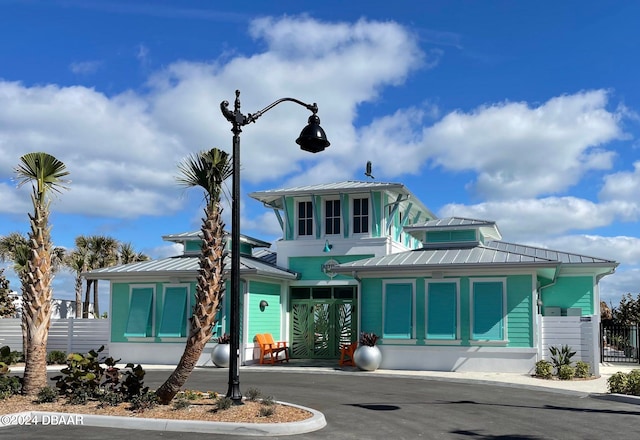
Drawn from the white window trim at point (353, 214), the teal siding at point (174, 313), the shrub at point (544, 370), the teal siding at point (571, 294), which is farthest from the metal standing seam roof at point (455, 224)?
the teal siding at point (174, 313)

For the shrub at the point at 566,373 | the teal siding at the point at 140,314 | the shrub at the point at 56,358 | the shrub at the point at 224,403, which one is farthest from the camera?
the teal siding at the point at 140,314

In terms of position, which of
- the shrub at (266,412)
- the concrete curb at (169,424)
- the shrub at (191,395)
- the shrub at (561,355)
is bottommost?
the concrete curb at (169,424)

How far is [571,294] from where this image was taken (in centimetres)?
2462

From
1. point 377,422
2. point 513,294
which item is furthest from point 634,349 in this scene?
point 377,422

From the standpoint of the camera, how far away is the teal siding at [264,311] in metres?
22.5

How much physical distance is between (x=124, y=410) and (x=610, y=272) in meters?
19.6

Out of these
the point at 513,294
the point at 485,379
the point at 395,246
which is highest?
the point at 395,246

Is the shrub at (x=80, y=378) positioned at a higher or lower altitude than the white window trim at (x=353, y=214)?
lower

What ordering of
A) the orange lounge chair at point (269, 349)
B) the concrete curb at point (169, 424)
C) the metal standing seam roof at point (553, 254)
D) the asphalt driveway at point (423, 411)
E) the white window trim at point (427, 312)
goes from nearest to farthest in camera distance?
the concrete curb at point (169, 424)
the asphalt driveway at point (423, 411)
the white window trim at point (427, 312)
the orange lounge chair at point (269, 349)
the metal standing seam roof at point (553, 254)

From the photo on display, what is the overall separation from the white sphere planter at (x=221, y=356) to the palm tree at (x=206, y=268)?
32.8 ft

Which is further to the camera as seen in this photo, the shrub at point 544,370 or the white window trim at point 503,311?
the white window trim at point 503,311

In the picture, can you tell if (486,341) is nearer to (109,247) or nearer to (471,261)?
(471,261)

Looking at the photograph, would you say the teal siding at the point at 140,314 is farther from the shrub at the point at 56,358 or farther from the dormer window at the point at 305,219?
the dormer window at the point at 305,219

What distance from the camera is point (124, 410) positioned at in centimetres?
1073
